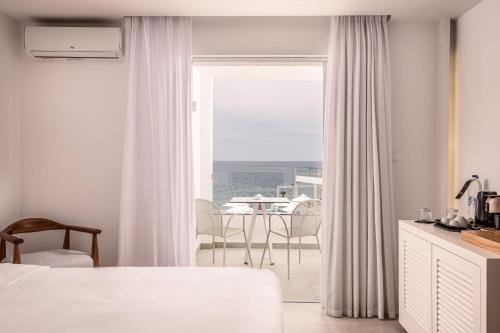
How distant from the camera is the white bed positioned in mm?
1599

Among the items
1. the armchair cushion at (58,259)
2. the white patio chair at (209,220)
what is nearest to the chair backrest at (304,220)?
the white patio chair at (209,220)

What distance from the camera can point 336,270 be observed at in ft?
11.3

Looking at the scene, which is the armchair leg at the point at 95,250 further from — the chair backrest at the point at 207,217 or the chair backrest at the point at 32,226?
the chair backrest at the point at 207,217

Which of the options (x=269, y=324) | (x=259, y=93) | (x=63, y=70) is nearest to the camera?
(x=269, y=324)

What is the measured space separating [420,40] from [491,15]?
0.70 metres

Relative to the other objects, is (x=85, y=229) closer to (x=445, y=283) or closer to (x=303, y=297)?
(x=303, y=297)

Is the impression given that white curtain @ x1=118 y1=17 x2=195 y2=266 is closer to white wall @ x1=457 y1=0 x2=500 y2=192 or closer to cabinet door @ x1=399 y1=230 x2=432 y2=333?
cabinet door @ x1=399 y1=230 x2=432 y2=333

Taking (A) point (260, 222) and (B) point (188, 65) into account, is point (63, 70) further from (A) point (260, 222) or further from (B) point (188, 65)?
(A) point (260, 222)

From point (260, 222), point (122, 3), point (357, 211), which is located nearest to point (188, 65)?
point (122, 3)

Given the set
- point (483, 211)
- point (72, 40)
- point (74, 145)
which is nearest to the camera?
point (483, 211)

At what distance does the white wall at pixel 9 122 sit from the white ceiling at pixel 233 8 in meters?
0.20

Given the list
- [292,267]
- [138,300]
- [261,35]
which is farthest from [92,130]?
[292,267]

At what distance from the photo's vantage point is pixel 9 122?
11.8ft

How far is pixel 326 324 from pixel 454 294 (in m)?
1.29
